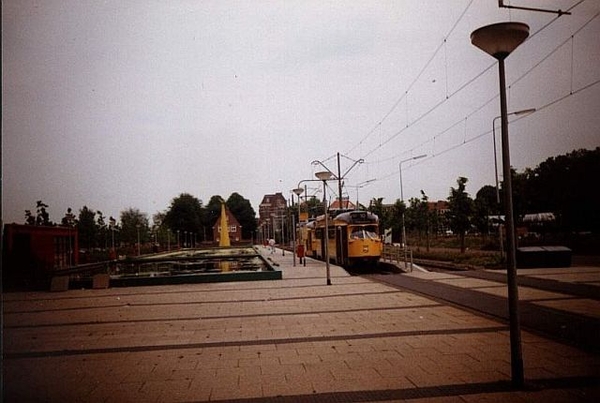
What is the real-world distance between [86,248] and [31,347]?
37.3 m

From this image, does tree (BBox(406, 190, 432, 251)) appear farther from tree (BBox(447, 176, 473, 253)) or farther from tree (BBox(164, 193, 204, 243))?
tree (BBox(164, 193, 204, 243))

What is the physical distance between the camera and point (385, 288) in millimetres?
15109

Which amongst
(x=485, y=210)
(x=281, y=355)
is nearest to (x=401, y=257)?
(x=485, y=210)

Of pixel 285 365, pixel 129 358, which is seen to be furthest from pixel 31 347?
pixel 285 365

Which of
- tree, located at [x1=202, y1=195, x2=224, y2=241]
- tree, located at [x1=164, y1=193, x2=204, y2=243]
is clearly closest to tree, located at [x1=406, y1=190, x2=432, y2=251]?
tree, located at [x1=164, y1=193, x2=204, y2=243]

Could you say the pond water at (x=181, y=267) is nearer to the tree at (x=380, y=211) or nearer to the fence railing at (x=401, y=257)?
the fence railing at (x=401, y=257)

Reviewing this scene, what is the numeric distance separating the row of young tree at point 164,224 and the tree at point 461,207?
23406 millimetres

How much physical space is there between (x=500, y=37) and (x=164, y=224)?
80.0 meters

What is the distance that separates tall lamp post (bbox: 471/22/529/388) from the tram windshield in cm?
1859

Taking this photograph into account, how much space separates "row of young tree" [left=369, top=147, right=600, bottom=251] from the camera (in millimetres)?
32375

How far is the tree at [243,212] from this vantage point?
355ft

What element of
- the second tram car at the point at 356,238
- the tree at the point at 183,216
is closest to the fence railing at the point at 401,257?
the second tram car at the point at 356,238

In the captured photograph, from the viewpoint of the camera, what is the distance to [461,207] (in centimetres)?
3228

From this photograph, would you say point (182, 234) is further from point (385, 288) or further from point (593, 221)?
point (385, 288)
